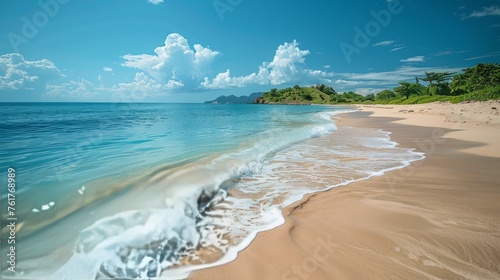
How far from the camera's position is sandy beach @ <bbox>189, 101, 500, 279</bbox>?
2508 mm

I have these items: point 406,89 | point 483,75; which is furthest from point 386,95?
point 483,75

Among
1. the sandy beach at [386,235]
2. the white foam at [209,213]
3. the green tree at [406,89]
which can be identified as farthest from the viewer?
the green tree at [406,89]

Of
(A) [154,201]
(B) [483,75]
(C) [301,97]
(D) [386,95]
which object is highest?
(C) [301,97]

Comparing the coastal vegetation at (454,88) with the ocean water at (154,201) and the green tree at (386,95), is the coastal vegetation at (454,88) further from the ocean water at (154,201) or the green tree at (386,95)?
the ocean water at (154,201)

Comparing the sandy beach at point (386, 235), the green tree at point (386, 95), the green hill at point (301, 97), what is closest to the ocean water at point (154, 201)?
the sandy beach at point (386, 235)

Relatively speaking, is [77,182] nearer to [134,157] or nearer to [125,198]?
[125,198]

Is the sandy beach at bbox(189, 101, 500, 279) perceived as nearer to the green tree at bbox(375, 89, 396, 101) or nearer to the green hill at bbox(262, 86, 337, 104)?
the green tree at bbox(375, 89, 396, 101)

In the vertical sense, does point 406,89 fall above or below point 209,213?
above

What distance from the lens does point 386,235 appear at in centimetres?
318

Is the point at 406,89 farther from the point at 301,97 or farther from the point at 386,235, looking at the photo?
the point at 386,235

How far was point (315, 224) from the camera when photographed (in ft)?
11.8

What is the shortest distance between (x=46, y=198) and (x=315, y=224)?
534 centimetres

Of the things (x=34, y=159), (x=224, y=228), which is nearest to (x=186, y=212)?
(x=224, y=228)

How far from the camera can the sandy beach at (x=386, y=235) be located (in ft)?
8.23
